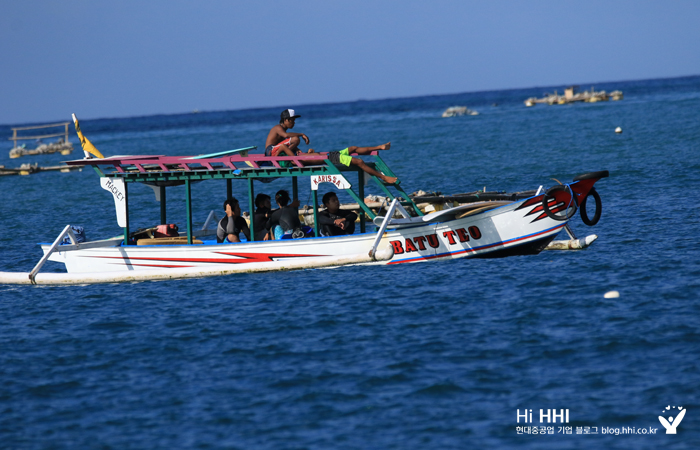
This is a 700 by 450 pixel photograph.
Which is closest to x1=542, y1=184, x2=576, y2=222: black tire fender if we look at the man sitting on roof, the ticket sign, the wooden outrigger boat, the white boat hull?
the wooden outrigger boat

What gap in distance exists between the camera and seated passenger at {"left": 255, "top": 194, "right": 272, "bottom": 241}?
17781 mm

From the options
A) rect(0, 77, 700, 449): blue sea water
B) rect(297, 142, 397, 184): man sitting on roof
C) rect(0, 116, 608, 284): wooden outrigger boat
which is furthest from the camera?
rect(297, 142, 397, 184): man sitting on roof

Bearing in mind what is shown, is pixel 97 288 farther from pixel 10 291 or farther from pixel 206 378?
pixel 206 378

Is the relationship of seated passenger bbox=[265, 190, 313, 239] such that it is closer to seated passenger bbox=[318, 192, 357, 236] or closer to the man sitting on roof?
seated passenger bbox=[318, 192, 357, 236]

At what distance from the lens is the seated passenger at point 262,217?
700 inches

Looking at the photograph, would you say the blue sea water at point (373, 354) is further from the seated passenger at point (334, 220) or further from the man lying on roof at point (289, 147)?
the man lying on roof at point (289, 147)

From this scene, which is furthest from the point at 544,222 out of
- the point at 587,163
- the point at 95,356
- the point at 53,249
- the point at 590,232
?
the point at 587,163

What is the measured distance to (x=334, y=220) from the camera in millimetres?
17562

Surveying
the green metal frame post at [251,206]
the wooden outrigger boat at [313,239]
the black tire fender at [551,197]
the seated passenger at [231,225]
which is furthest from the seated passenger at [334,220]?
the black tire fender at [551,197]

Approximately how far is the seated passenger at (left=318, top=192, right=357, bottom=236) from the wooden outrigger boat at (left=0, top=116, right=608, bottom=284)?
1.47ft

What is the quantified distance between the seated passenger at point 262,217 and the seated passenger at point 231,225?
0.86 ft

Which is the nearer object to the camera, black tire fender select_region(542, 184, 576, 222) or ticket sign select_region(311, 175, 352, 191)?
black tire fender select_region(542, 184, 576, 222)

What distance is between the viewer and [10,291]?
712 inches

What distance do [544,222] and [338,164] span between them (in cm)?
422
